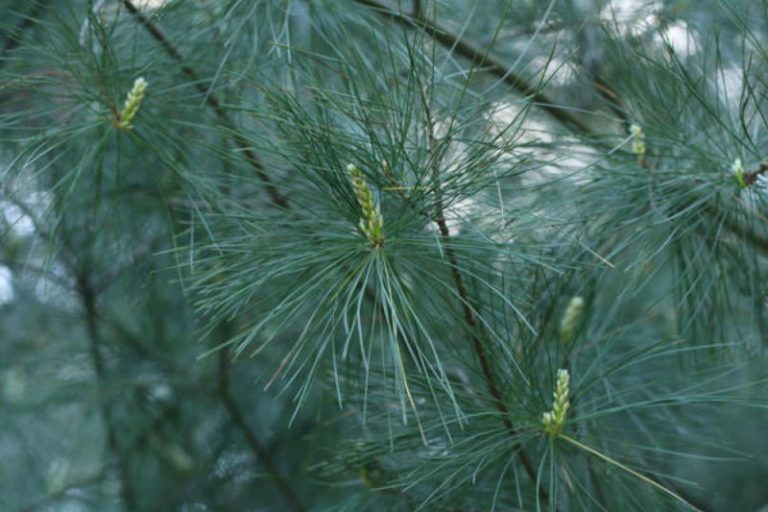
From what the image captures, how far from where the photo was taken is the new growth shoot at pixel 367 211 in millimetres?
802

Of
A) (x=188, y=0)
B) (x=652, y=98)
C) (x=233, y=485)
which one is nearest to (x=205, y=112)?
(x=188, y=0)

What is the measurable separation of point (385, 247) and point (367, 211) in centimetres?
4

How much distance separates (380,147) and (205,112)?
42 centimetres

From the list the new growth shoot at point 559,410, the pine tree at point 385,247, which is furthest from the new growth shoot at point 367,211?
the new growth shoot at point 559,410

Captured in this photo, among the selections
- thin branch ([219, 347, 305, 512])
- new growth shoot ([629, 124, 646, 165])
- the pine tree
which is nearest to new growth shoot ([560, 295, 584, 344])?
the pine tree

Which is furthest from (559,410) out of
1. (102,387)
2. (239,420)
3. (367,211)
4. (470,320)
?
(102,387)

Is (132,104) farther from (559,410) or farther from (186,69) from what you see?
(559,410)

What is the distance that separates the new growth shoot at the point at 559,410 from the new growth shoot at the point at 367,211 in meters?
0.19

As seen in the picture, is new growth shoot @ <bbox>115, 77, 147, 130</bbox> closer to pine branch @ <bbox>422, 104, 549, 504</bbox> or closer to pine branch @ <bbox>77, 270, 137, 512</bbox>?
pine branch @ <bbox>422, 104, 549, 504</bbox>

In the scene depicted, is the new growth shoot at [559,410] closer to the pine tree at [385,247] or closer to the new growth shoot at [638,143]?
the pine tree at [385,247]

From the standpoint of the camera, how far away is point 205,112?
120 centimetres

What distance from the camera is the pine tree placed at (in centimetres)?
87

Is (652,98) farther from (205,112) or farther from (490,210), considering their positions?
(205,112)

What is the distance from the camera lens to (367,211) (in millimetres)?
815
